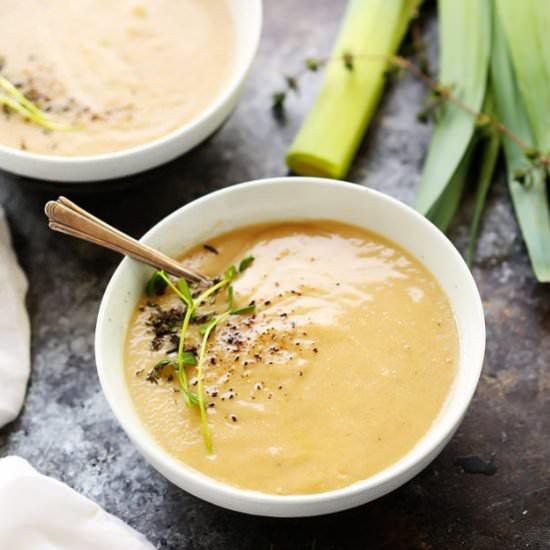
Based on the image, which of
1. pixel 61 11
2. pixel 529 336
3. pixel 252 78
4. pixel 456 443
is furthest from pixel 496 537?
pixel 61 11

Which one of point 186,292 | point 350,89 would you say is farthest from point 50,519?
point 350,89

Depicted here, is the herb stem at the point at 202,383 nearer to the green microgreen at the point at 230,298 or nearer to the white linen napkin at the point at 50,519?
the green microgreen at the point at 230,298

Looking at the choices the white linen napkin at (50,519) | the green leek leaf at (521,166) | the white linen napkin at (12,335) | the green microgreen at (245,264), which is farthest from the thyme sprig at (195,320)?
the green leek leaf at (521,166)

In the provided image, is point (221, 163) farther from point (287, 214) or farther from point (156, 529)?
point (156, 529)

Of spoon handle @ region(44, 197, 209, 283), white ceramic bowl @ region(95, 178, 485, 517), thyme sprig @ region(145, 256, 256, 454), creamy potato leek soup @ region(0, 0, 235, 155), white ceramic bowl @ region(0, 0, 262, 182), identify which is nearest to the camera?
white ceramic bowl @ region(95, 178, 485, 517)

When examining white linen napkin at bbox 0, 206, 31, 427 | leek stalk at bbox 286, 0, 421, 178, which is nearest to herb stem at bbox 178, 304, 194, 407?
white linen napkin at bbox 0, 206, 31, 427

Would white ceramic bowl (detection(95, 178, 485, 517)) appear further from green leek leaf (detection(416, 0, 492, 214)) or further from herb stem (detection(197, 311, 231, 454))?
green leek leaf (detection(416, 0, 492, 214))
